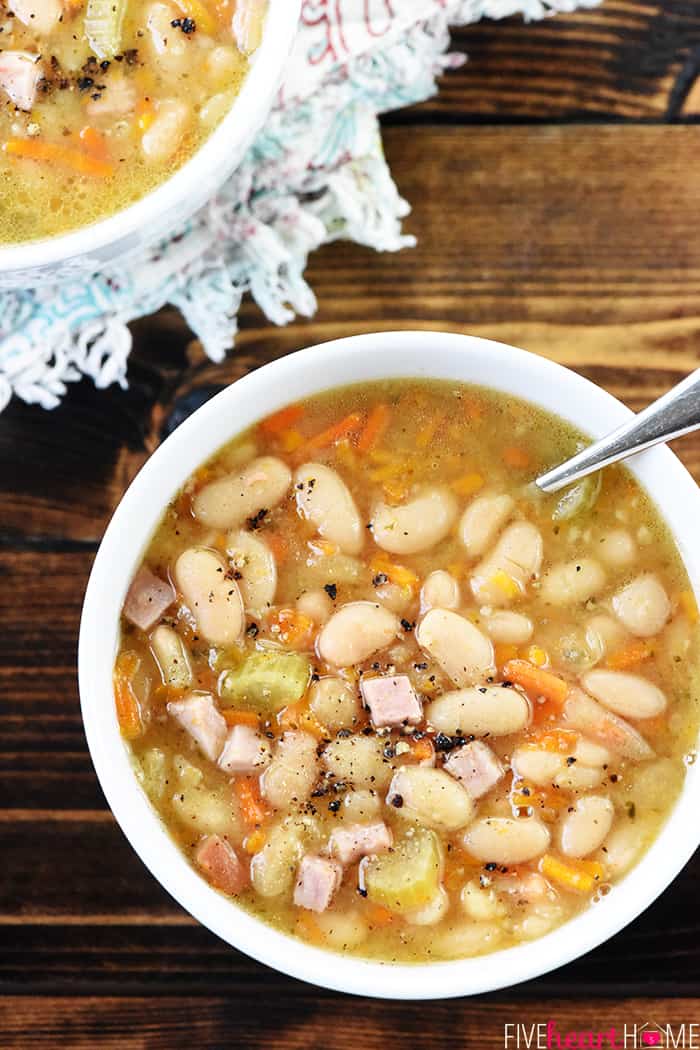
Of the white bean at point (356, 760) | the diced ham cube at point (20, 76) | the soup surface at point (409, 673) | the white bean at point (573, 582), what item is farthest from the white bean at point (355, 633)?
the diced ham cube at point (20, 76)

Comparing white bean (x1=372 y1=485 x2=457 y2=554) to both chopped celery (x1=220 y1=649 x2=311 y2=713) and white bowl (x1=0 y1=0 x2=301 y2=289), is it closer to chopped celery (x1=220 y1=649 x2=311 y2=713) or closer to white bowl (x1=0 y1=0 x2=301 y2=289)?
chopped celery (x1=220 y1=649 x2=311 y2=713)

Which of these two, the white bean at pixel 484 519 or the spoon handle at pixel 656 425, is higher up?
the spoon handle at pixel 656 425

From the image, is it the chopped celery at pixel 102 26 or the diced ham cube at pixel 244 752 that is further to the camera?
the chopped celery at pixel 102 26

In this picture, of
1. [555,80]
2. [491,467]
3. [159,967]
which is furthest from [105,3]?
[159,967]

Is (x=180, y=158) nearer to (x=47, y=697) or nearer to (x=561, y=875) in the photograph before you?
(x=47, y=697)

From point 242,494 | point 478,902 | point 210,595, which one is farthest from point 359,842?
point 242,494

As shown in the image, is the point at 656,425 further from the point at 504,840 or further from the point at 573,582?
the point at 504,840

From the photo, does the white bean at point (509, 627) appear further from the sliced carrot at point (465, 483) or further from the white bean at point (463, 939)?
the white bean at point (463, 939)

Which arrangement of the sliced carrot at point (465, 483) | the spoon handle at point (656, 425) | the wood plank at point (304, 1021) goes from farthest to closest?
the wood plank at point (304, 1021)
the sliced carrot at point (465, 483)
the spoon handle at point (656, 425)
